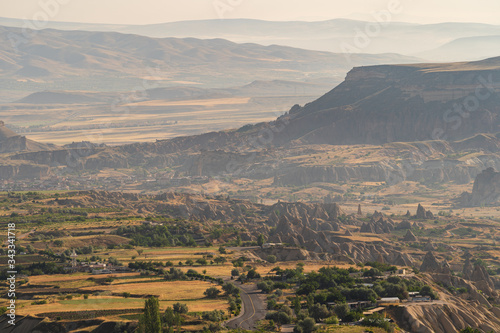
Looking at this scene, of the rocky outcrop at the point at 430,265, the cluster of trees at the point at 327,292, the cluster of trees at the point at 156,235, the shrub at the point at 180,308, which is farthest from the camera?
the cluster of trees at the point at 156,235

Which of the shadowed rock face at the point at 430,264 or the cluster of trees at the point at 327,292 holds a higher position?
the cluster of trees at the point at 327,292

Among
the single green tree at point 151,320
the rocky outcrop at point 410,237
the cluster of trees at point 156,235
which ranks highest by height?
the single green tree at point 151,320

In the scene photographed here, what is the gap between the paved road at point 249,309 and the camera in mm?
77750

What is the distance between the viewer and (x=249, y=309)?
278ft

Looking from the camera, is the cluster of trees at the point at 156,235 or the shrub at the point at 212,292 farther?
the cluster of trees at the point at 156,235

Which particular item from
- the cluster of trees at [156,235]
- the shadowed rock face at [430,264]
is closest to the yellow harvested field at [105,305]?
Result: the shadowed rock face at [430,264]

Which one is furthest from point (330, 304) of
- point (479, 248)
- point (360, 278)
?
point (479, 248)

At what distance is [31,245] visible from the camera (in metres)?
121

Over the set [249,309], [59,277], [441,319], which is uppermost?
[441,319]

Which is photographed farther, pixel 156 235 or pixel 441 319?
pixel 156 235

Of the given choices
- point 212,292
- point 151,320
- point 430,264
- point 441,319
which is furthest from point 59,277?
point 430,264

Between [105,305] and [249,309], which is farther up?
[105,305]

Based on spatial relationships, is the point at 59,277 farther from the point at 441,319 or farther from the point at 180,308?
the point at 441,319

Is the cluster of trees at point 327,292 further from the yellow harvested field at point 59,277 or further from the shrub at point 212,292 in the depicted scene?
the yellow harvested field at point 59,277
